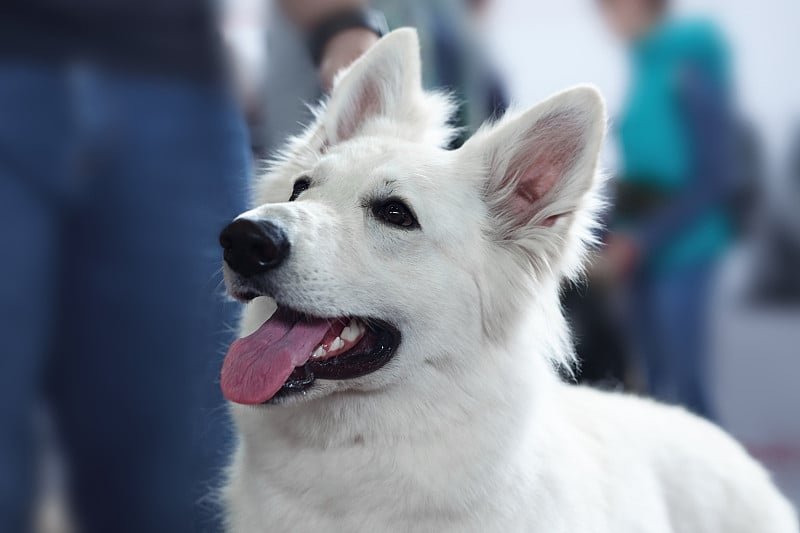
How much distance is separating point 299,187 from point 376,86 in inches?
12.0

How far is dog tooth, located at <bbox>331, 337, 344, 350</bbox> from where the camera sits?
1.51 meters

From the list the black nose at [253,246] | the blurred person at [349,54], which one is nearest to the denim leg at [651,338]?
the blurred person at [349,54]

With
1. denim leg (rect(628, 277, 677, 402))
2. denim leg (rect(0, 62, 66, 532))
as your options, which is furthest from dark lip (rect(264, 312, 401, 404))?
denim leg (rect(628, 277, 677, 402))

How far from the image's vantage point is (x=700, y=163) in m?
4.42

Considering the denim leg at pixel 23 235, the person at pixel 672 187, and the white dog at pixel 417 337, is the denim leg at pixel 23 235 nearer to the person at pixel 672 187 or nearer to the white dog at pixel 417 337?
the white dog at pixel 417 337

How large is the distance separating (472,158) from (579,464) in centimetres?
66

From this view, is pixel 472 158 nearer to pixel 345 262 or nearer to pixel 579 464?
pixel 345 262

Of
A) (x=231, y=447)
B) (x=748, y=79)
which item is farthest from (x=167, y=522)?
(x=748, y=79)

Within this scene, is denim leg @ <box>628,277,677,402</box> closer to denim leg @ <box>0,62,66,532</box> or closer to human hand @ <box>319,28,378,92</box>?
human hand @ <box>319,28,378,92</box>

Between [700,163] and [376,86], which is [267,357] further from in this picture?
[700,163]

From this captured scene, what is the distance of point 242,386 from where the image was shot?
4.54ft

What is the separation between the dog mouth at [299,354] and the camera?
54.5 inches

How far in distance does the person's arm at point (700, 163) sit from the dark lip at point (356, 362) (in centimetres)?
322

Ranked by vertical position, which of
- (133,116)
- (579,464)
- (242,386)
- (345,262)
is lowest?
(579,464)
